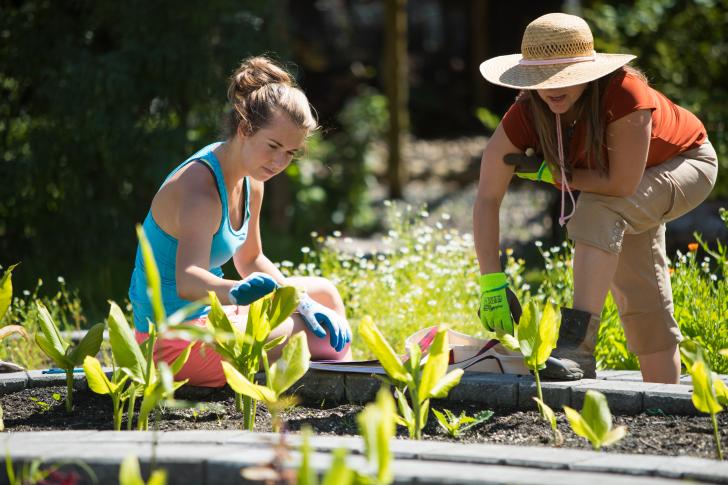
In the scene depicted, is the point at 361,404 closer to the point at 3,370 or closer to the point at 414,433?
the point at 414,433

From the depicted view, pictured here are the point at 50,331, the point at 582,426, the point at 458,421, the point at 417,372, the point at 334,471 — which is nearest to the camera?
the point at 334,471

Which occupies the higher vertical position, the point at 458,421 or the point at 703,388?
the point at 703,388

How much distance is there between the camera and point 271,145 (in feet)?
9.73

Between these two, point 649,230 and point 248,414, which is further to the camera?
point 649,230

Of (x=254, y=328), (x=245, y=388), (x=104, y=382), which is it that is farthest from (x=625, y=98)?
(x=104, y=382)

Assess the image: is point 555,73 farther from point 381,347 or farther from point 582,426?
point 582,426

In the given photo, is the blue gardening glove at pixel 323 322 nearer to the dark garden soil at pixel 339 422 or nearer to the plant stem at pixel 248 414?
the dark garden soil at pixel 339 422

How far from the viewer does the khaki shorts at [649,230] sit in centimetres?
297

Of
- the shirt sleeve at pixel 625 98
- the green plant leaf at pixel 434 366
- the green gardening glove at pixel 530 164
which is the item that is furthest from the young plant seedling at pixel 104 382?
the shirt sleeve at pixel 625 98

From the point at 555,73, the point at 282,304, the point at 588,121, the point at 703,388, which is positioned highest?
the point at 555,73

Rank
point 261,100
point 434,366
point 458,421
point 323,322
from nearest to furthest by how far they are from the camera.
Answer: point 434,366, point 458,421, point 261,100, point 323,322

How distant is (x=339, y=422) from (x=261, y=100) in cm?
98

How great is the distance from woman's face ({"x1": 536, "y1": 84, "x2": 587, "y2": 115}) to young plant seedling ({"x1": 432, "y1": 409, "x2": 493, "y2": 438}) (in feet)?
3.05

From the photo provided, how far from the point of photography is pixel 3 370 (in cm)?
324
